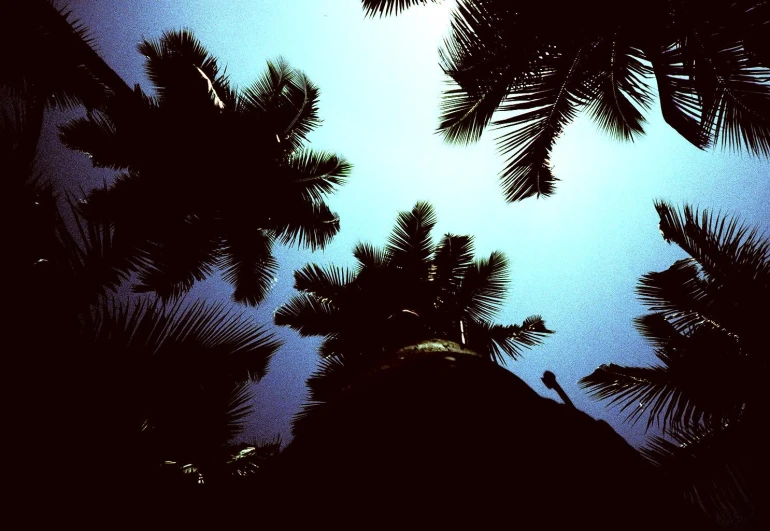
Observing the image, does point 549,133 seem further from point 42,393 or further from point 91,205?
point 91,205

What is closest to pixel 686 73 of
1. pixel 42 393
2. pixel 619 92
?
pixel 619 92

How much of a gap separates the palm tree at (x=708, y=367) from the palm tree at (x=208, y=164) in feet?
22.3

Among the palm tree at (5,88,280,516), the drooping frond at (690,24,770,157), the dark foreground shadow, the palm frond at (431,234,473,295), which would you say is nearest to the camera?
the dark foreground shadow

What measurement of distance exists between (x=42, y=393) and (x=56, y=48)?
520 cm

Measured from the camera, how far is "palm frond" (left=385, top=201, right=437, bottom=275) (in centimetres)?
848

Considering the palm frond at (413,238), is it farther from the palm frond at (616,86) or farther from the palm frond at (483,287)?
the palm frond at (616,86)

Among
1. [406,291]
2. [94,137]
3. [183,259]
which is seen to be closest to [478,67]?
[406,291]

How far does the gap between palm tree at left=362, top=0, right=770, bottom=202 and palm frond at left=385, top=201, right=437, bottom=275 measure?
11.5ft

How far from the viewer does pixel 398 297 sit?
23.3ft

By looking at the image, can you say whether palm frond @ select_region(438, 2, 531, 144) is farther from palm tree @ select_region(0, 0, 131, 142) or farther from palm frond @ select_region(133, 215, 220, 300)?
palm frond @ select_region(133, 215, 220, 300)

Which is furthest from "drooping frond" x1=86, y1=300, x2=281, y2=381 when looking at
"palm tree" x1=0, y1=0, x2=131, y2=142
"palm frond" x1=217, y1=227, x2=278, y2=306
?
"palm frond" x1=217, y1=227, x2=278, y2=306

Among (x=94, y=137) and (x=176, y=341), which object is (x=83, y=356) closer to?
(x=176, y=341)

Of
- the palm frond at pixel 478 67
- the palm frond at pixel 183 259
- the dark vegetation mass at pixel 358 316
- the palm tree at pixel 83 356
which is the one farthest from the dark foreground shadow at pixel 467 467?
the palm frond at pixel 183 259

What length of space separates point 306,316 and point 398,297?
259 cm
